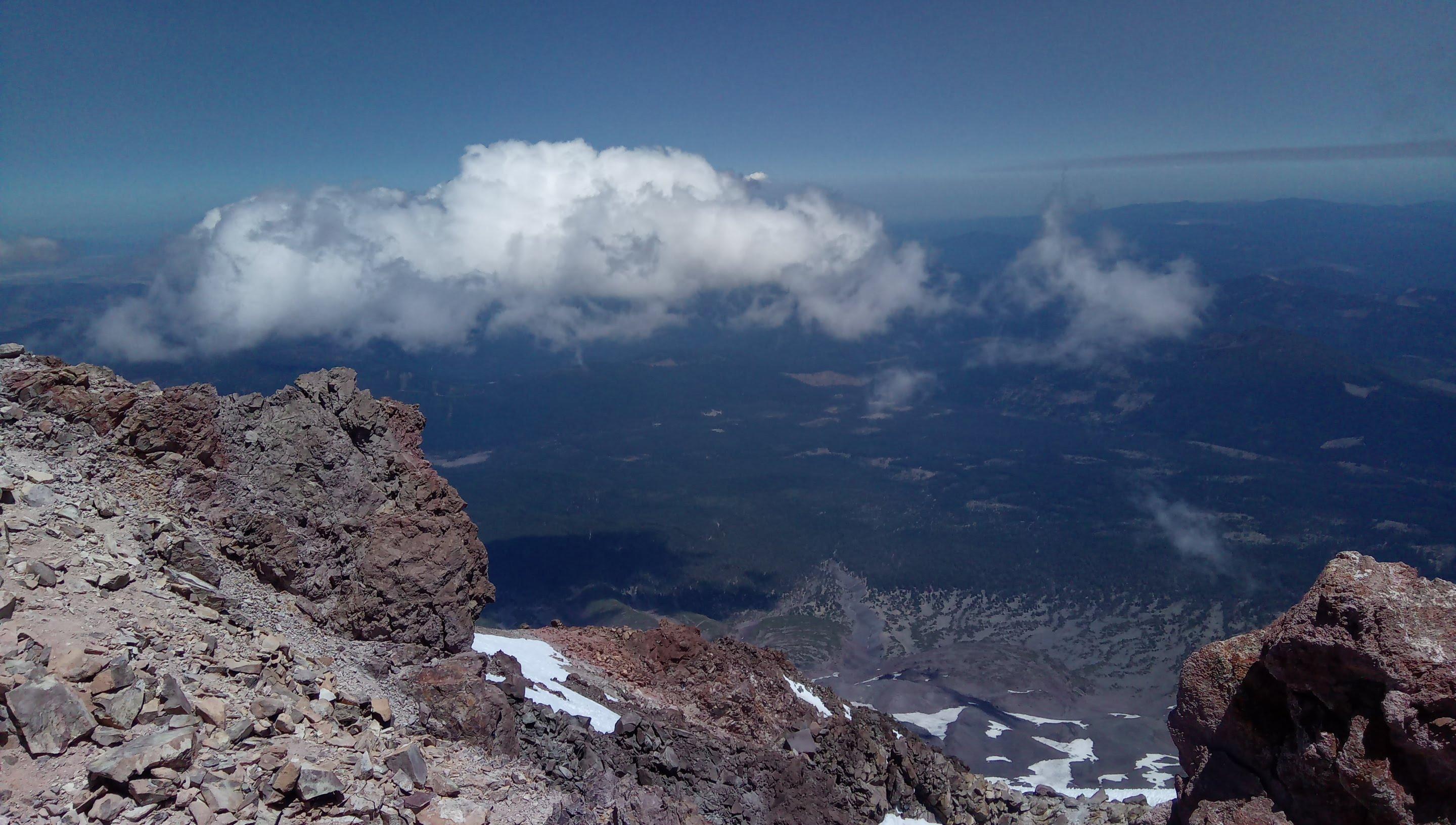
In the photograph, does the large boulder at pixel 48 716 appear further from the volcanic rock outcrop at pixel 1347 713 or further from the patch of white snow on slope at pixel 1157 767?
the patch of white snow on slope at pixel 1157 767

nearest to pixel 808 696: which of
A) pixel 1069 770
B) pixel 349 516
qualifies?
pixel 349 516

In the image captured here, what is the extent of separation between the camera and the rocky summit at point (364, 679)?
8453 mm

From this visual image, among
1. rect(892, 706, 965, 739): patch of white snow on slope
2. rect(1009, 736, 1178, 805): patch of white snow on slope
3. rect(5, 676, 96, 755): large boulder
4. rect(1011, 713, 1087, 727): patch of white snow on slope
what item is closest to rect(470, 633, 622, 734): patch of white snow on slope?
rect(5, 676, 96, 755): large boulder

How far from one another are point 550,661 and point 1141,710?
77.1m

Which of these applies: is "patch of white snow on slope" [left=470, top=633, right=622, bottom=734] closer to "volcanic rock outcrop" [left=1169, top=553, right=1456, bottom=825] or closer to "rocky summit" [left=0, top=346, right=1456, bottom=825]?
"rocky summit" [left=0, top=346, right=1456, bottom=825]

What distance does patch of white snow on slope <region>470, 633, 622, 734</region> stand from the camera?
58.1ft

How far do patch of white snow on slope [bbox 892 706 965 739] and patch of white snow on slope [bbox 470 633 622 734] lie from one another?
55474mm

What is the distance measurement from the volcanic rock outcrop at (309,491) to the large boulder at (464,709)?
7.53 feet

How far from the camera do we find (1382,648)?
8.95 m

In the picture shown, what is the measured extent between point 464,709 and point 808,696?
55.3ft

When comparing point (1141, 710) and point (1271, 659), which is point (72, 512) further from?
point (1141, 710)

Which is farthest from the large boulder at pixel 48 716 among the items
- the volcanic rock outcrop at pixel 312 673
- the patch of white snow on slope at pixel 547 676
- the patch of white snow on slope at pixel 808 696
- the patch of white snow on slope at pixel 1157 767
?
the patch of white snow on slope at pixel 1157 767

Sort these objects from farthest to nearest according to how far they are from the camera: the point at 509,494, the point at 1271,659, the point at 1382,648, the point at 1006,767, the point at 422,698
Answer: the point at 509,494, the point at 1006,767, the point at 422,698, the point at 1271,659, the point at 1382,648

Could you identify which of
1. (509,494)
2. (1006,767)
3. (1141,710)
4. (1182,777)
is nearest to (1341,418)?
(1141,710)
